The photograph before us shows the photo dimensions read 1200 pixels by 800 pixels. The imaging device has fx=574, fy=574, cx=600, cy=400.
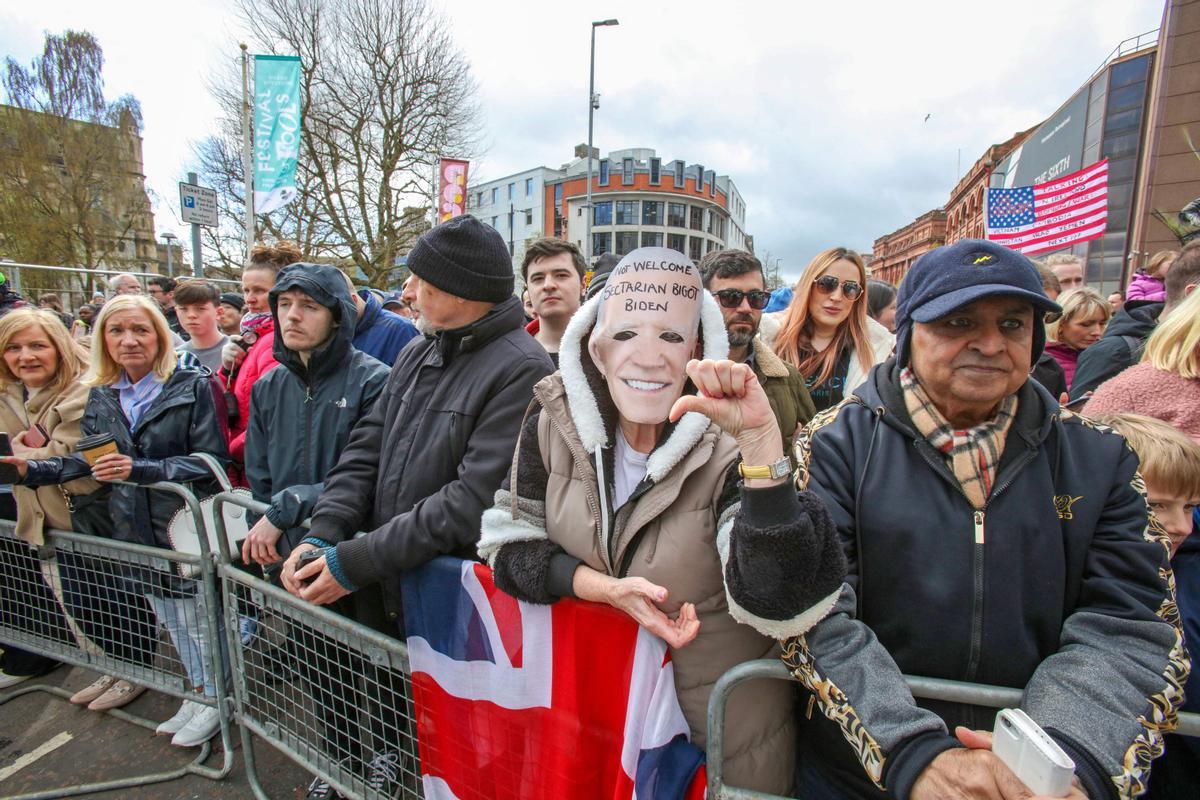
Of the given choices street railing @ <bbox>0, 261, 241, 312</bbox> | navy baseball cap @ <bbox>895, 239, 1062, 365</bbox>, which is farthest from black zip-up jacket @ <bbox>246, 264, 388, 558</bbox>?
street railing @ <bbox>0, 261, 241, 312</bbox>

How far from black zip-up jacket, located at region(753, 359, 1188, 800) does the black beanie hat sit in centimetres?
143

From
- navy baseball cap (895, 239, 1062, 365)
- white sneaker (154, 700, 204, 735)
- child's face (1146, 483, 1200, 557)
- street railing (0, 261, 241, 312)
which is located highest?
street railing (0, 261, 241, 312)

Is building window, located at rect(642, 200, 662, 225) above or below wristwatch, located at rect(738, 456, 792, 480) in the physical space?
above

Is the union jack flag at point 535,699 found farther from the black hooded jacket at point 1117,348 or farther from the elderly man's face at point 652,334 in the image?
the black hooded jacket at point 1117,348

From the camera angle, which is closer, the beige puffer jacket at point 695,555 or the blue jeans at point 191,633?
the beige puffer jacket at point 695,555

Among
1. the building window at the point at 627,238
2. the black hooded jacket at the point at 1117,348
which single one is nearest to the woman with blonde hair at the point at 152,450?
the black hooded jacket at the point at 1117,348

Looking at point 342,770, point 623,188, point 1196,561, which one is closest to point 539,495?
point 342,770

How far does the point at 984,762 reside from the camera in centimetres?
108

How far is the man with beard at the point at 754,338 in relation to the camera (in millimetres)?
2562

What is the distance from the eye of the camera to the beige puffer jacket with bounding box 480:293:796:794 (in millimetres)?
1414

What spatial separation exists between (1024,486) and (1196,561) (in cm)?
86

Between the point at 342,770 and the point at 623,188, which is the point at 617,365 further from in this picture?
the point at 623,188

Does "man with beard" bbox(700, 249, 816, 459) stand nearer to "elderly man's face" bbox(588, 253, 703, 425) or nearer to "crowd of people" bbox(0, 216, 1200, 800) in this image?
"crowd of people" bbox(0, 216, 1200, 800)

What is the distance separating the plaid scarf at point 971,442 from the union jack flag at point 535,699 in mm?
815
